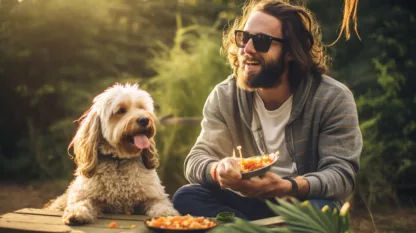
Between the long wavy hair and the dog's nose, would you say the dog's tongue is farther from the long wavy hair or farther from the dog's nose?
the long wavy hair

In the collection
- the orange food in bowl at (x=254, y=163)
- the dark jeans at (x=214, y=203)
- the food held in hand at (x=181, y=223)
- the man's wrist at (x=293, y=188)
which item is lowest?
the dark jeans at (x=214, y=203)

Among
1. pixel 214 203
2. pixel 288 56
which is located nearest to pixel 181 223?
pixel 214 203

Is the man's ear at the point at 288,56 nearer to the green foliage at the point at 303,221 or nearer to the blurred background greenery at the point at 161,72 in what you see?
the green foliage at the point at 303,221

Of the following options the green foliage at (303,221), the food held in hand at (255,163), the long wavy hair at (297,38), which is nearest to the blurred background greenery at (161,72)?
the long wavy hair at (297,38)

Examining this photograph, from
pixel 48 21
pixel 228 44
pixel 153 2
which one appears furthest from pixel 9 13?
pixel 228 44

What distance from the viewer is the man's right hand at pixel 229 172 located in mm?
3529

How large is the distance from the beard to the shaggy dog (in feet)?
2.34

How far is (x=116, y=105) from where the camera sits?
410 cm

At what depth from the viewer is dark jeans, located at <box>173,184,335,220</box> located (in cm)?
432

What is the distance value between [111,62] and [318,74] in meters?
5.33

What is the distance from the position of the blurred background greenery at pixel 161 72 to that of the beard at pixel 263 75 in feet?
8.11

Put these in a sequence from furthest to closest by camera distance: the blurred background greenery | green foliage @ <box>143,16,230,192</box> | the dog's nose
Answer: green foliage @ <box>143,16,230,192</box> < the blurred background greenery < the dog's nose

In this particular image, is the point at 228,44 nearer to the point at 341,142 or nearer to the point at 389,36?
the point at 341,142

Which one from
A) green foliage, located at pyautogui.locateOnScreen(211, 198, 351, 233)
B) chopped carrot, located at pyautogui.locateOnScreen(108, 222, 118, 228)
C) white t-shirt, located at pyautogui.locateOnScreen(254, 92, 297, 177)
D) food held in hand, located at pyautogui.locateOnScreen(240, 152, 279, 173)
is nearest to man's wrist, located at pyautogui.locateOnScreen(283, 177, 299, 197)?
food held in hand, located at pyautogui.locateOnScreen(240, 152, 279, 173)
